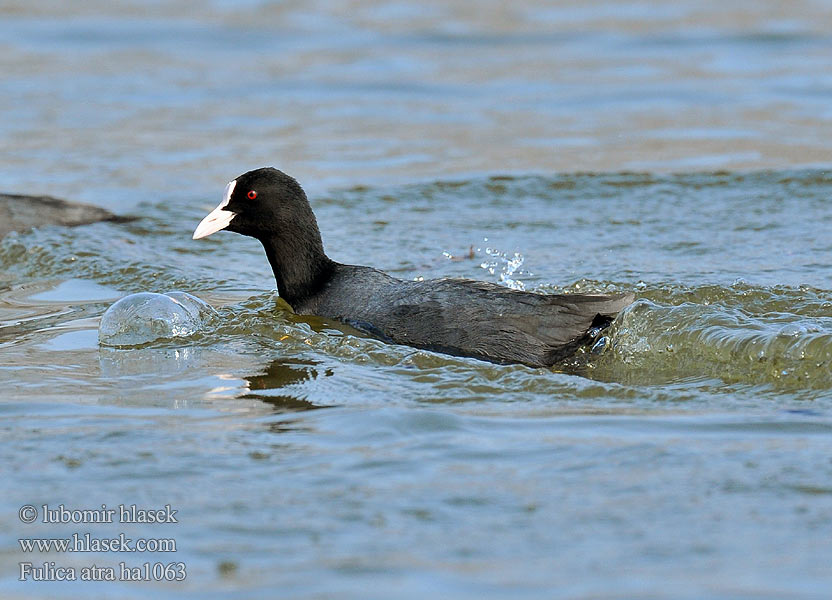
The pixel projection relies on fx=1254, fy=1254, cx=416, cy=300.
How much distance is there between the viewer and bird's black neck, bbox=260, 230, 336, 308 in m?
6.34

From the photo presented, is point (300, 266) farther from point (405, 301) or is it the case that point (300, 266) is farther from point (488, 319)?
point (488, 319)

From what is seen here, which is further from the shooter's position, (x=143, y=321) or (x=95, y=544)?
(x=143, y=321)

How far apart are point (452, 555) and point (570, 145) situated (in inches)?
305

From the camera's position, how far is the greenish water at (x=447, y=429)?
3.46 m

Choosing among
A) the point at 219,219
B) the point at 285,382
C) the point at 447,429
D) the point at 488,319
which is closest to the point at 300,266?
the point at 219,219

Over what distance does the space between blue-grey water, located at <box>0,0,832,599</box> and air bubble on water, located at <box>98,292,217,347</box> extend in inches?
4.4

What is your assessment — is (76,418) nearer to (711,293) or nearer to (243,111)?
(711,293)

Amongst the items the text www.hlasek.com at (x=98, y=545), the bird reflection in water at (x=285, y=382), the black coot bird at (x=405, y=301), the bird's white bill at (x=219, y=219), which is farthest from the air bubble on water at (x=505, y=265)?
the text www.hlasek.com at (x=98, y=545)


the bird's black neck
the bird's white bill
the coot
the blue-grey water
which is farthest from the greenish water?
the bird's white bill

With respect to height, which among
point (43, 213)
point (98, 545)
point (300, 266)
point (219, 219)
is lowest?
point (98, 545)

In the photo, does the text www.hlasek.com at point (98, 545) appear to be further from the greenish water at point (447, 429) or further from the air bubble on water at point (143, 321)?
the air bubble on water at point (143, 321)

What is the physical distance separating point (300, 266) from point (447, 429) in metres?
2.04

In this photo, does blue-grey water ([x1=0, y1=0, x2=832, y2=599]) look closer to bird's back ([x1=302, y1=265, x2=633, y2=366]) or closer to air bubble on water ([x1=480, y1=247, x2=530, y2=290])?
air bubble on water ([x1=480, y1=247, x2=530, y2=290])

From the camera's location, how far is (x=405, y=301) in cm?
582
